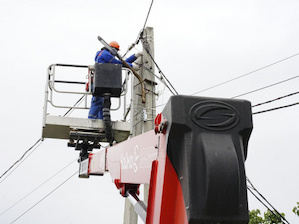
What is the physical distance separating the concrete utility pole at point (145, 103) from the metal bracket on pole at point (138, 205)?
404 centimetres

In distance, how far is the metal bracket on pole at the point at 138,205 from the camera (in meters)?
2.74

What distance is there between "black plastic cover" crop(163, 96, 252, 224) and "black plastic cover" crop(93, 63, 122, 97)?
210 inches

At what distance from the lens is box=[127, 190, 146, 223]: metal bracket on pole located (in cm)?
274

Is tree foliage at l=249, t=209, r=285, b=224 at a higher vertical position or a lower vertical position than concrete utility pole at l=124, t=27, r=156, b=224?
lower

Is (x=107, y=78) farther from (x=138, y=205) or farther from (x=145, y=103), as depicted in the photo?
(x=138, y=205)

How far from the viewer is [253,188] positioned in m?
5.20

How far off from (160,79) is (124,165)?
4.89 metres

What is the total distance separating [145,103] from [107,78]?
3.27ft

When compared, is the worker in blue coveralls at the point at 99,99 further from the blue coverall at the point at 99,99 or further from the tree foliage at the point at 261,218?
the tree foliage at the point at 261,218

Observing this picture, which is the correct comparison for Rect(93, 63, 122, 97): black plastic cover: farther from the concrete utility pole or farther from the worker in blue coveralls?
the concrete utility pole

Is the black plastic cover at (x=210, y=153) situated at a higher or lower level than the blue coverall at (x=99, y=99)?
lower

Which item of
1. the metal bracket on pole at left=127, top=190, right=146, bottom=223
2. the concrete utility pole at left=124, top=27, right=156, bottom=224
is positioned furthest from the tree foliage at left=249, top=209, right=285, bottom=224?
the metal bracket on pole at left=127, top=190, right=146, bottom=223

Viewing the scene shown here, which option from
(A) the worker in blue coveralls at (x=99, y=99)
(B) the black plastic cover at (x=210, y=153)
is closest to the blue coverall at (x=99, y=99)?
(A) the worker in blue coveralls at (x=99, y=99)

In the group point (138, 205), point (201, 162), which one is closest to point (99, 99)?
point (138, 205)
